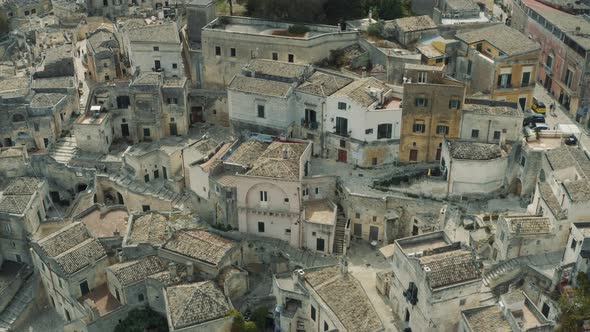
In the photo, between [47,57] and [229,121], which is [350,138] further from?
[47,57]

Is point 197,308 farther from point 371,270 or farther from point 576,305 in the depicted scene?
point 576,305

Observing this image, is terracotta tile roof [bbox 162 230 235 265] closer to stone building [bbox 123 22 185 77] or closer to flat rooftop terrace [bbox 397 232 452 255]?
flat rooftop terrace [bbox 397 232 452 255]

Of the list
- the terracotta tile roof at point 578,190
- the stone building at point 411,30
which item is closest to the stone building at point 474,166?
the terracotta tile roof at point 578,190

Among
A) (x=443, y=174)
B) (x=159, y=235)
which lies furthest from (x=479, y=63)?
(x=159, y=235)

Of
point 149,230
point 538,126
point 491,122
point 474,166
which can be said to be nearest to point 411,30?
point 491,122

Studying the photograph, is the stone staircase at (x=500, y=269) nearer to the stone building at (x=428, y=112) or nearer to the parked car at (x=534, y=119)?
the stone building at (x=428, y=112)

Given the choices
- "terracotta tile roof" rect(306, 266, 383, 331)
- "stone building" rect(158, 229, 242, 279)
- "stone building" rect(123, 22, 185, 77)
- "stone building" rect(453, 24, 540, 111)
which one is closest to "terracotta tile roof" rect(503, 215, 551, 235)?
"terracotta tile roof" rect(306, 266, 383, 331)

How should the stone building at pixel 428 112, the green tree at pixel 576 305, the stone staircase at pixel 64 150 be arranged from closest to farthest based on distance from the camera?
1. the green tree at pixel 576 305
2. the stone building at pixel 428 112
3. the stone staircase at pixel 64 150
